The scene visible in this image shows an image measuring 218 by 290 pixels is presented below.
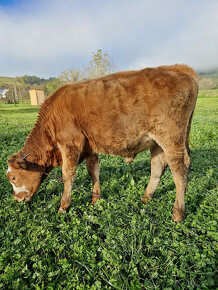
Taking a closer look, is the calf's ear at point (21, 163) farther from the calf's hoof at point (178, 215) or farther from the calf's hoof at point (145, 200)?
the calf's hoof at point (178, 215)

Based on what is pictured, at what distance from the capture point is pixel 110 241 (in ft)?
9.39

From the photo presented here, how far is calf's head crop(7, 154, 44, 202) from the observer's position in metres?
3.55

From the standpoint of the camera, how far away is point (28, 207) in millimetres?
3686

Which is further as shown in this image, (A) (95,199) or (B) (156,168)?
(B) (156,168)

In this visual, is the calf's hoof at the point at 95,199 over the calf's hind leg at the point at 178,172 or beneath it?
beneath

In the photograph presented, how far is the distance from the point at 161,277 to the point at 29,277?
171 centimetres

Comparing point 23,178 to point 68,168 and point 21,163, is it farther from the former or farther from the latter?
point 68,168

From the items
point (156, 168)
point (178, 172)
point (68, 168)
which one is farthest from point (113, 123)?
point (156, 168)

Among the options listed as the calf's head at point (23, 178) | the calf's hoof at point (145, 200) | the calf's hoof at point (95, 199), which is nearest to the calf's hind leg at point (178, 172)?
the calf's hoof at point (145, 200)

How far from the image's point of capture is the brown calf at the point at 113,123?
3.10m

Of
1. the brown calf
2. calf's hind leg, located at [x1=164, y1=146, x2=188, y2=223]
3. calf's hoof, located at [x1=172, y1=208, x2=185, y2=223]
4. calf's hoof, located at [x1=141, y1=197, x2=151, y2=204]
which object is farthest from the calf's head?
calf's hoof, located at [x1=172, y1=208, x2=185, y2=223]

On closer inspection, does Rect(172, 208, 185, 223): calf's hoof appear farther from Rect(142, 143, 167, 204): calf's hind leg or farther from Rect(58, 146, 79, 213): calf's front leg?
Rect(58, 146, 79, 213): calf's front leg

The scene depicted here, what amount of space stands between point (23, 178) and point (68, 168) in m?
0.96

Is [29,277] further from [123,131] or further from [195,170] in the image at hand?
[195,170]
